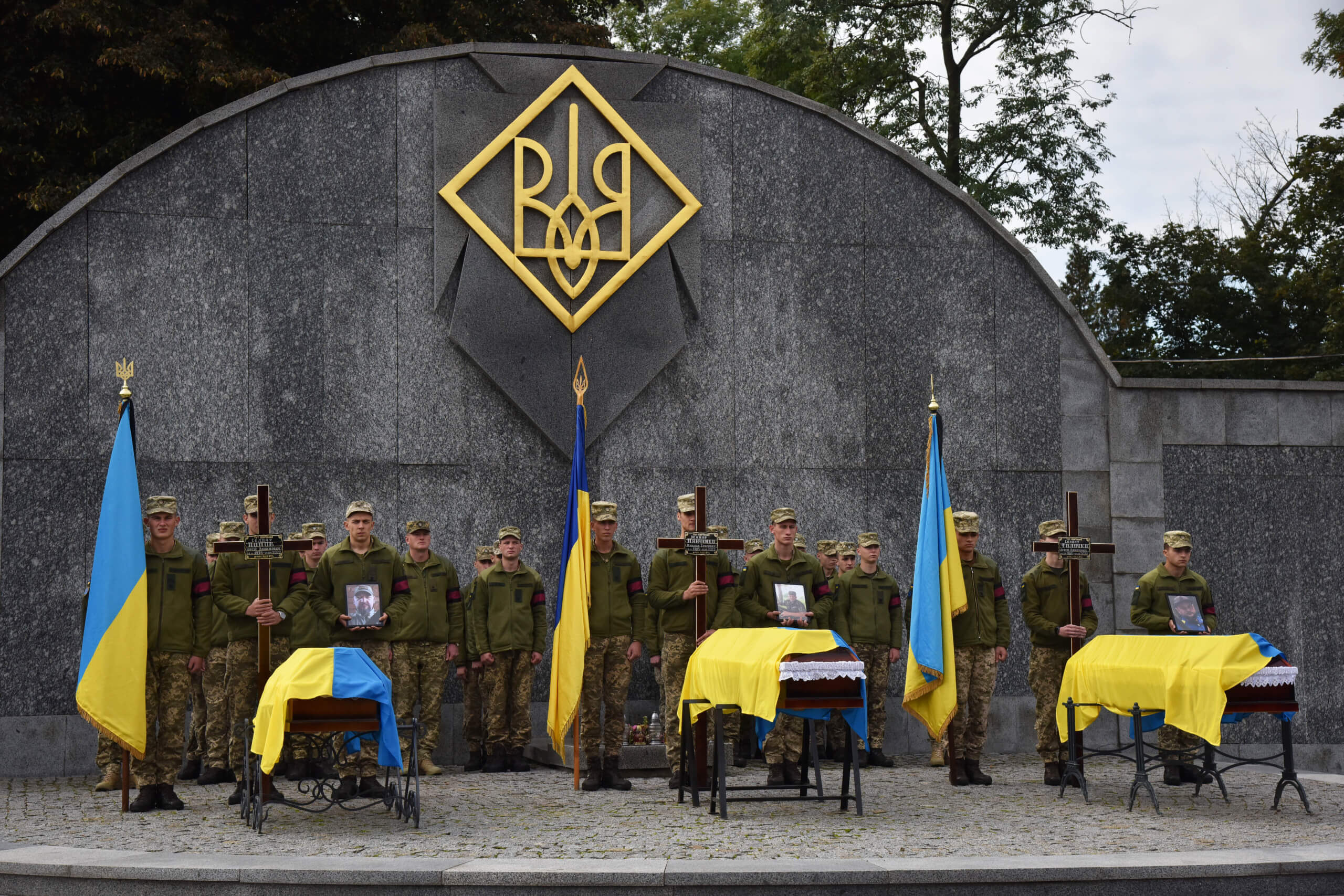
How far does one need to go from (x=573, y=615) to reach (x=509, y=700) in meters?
1.94

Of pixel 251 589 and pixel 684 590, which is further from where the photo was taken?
pixel 251 589

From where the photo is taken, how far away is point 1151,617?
10672 mm

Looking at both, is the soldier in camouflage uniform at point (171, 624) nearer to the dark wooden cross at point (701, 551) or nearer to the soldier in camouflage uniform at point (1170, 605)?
the dark wooden cross at point (701, 551)

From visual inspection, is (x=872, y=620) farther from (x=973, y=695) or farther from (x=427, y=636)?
(x=427, y=636)

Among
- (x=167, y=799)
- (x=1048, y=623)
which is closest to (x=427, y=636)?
(x=167, y=799)

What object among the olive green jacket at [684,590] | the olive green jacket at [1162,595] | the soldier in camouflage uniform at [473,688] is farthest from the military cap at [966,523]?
the soldier in camouflage uniform at [473,688]

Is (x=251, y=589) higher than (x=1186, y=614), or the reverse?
(x=251, y=589)

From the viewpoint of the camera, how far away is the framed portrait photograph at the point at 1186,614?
34.3ft

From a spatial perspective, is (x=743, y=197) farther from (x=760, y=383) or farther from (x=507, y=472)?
(x=507, y=472)

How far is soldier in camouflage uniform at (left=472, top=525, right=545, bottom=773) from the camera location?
11.5 m

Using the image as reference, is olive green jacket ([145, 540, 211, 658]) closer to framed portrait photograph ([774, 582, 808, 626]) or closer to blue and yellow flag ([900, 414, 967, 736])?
framed portrait photograph ([774, 582, 808, 626])

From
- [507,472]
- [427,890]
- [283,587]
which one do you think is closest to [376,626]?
[283,587]

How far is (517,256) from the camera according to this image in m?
12.7

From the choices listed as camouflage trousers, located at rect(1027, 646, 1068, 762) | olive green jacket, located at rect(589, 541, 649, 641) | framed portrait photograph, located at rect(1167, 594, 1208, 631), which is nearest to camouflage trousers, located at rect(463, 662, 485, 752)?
olive green jacket, located at rect(589, 541, 649, 641)
